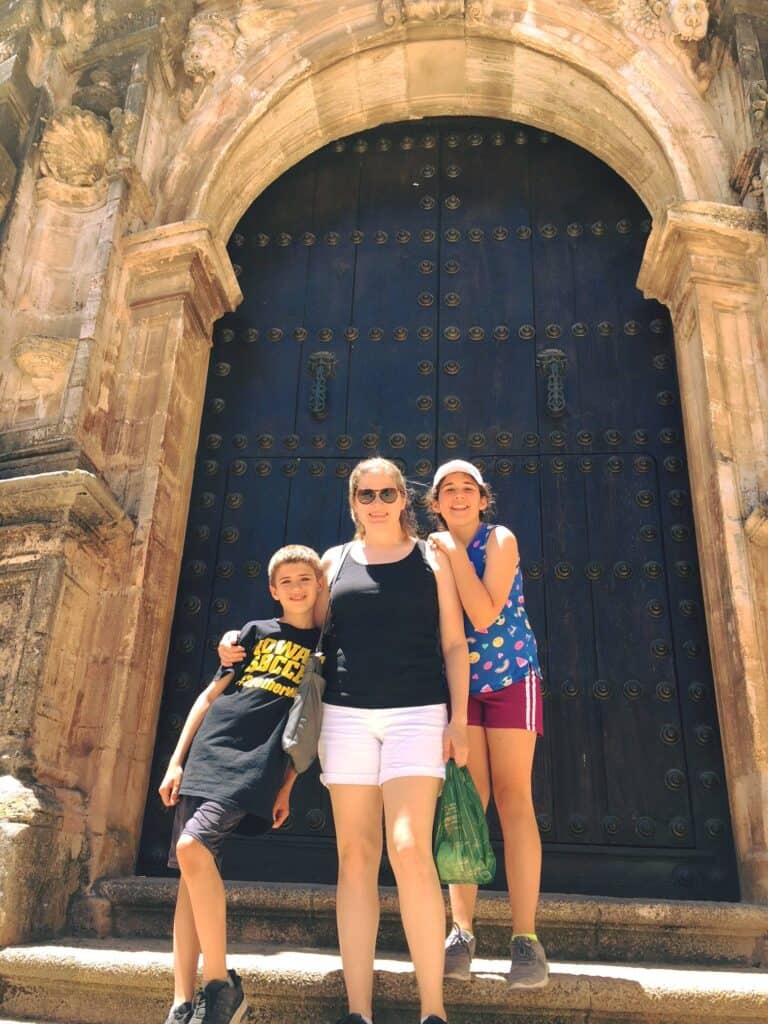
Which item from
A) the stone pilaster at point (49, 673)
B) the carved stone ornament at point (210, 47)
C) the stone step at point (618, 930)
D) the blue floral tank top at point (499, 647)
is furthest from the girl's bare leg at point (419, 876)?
the carved stone ornament at point (210, 47)

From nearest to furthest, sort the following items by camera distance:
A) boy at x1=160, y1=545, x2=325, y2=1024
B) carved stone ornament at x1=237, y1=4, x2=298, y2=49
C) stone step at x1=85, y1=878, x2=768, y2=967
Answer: boy at x1=160, y1=545, x2=325, y2=1024, stone step at x1=85, y1=878, x2=768, y2=967, carved stone ornament at x1=237, y1=4, x2=298, y2=49

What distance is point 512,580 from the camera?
265cm

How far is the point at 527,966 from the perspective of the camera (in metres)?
2.35

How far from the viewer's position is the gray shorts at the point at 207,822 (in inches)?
90.0

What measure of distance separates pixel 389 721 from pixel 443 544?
21.8 inches

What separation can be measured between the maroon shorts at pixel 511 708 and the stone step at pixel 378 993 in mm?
694

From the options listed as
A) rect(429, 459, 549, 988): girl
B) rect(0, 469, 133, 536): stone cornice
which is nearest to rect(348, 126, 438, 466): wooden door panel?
rect(0, 469, 133, 536): stone cornice

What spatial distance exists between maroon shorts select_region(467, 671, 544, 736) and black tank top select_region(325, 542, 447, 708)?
28 centimetres

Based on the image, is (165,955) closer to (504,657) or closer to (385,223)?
(504,657)

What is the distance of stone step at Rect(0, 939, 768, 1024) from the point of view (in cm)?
245

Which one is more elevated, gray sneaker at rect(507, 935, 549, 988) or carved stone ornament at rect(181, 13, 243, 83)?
carved stone ornament at rect(181, 13, 243, 83)


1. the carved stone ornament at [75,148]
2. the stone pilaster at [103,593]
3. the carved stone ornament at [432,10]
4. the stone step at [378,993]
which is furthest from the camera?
the carved stone ornament at [432,10]

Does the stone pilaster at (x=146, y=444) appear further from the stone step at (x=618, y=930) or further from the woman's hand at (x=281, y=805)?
the woman's hand at (x=281, y=805)

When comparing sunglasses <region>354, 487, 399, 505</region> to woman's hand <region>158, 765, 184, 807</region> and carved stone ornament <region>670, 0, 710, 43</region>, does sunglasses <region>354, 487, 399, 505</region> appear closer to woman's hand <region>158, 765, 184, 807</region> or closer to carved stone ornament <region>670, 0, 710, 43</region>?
woman's hand <region>158, 765, 184, 807</region>
